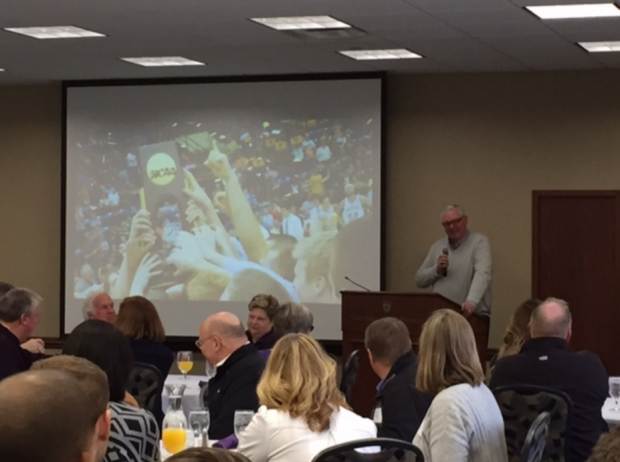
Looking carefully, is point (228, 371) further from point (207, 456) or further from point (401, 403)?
point (207, 456)

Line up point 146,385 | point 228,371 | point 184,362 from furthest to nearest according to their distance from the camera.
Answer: point 184,362 → point 146,385 → point 228,371

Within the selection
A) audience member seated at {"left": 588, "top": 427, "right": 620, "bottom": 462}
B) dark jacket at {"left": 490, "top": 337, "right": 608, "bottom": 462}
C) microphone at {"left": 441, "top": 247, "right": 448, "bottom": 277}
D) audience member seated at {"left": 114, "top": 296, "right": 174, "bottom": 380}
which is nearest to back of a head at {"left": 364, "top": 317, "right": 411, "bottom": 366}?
dark jacket at {"left": 490, "top": 337, "right": 608, "bottom": 462}

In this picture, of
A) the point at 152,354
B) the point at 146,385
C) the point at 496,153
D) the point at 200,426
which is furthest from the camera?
the point at 496,153

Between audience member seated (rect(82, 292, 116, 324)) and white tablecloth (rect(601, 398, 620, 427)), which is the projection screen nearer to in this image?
audience member seated (rect(82, 292, 116, 324))

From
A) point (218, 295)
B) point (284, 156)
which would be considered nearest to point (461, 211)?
point (284, 156)

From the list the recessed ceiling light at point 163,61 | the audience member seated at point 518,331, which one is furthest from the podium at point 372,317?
the audience member seated at point 518,331

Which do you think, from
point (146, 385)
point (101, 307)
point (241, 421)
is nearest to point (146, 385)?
point (146, 385)

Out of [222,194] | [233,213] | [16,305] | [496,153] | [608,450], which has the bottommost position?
[16,305]

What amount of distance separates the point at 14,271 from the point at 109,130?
194 cm

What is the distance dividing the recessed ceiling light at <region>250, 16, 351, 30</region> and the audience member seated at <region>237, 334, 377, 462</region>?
4.00 metres

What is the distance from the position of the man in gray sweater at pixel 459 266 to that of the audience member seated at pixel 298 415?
5.58m

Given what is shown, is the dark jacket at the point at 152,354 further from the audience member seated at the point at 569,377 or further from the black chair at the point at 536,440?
the black chair at the point at 536,440

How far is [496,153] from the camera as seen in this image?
10.2 m

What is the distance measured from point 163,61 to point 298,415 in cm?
638
